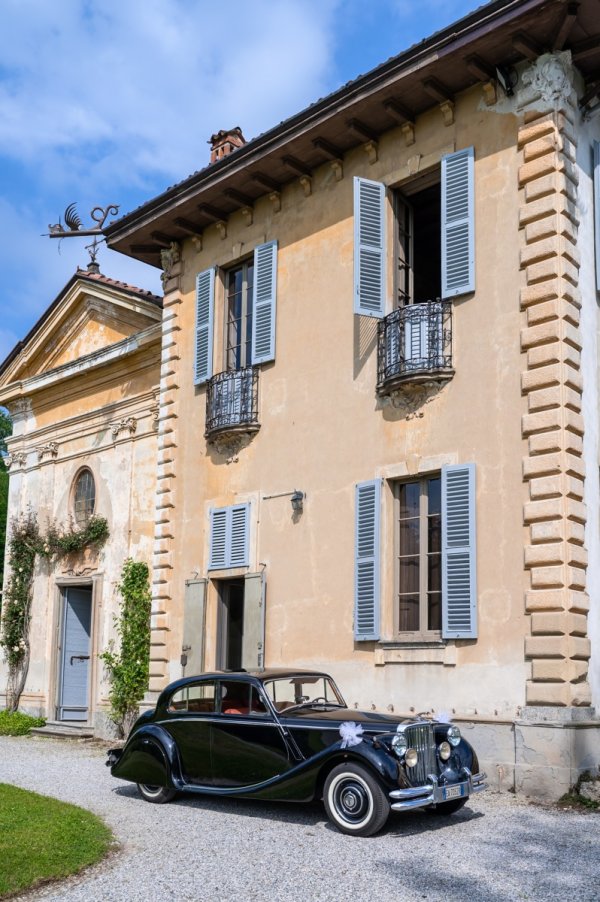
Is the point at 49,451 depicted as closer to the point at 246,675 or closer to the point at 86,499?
the point at 86,499

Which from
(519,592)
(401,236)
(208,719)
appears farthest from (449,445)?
(208,719)

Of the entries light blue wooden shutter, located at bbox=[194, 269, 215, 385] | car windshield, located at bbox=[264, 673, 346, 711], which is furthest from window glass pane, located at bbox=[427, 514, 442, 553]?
light blue wooden shutter, located at bbox=[194, 269, 215, 385]

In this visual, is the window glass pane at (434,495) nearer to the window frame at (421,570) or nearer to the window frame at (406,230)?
the window frame at (421,570)

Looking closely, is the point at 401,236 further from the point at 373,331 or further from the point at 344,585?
the point at 344,585

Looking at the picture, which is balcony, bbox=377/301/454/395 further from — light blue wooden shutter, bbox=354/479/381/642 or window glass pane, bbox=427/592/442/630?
window glass pane, bbox=427/592/442/630

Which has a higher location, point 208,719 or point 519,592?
point 519,592

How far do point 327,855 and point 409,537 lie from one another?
17.0ft

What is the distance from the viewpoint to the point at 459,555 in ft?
37.3

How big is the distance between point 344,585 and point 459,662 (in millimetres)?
2056

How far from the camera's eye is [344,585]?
41.9 feet

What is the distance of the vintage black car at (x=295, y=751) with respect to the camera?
8.37 meters

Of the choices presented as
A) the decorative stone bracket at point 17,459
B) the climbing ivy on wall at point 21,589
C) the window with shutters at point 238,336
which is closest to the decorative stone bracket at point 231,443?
the window with shutters at point 238,336

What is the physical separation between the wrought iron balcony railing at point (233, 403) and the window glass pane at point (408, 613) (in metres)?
3.69

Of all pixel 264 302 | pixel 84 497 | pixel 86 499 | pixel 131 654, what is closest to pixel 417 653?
pixel 264 302
